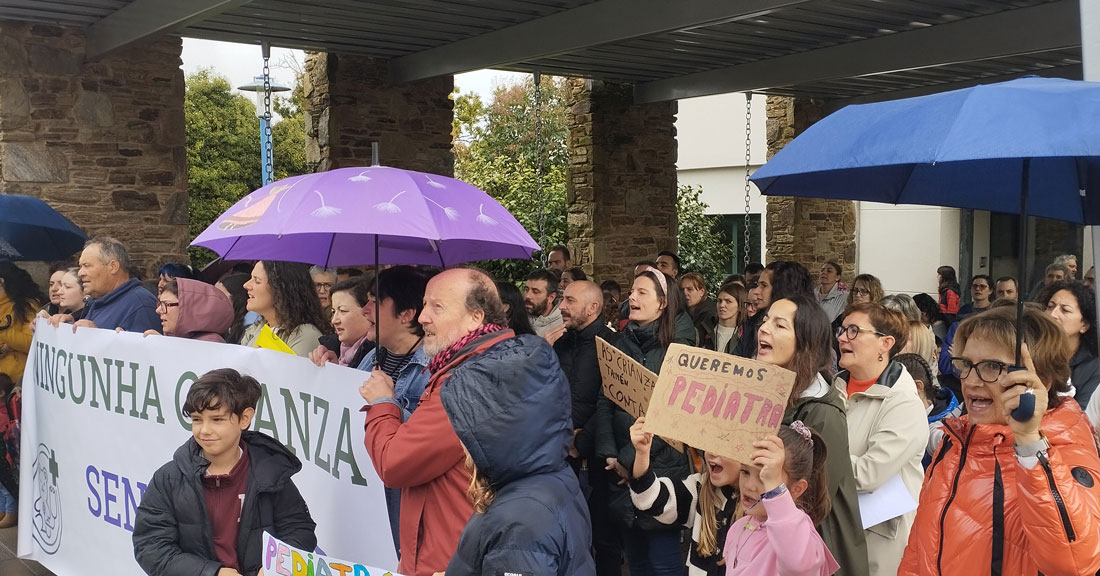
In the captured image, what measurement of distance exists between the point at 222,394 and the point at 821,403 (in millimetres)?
2036

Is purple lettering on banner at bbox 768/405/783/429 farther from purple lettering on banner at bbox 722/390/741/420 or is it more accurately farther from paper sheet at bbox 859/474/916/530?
paper sheet at bbox 859/474/916/530

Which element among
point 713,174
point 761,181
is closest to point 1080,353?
point 761,181

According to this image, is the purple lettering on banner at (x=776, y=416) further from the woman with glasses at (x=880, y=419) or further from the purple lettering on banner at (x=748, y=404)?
the woman with glasses at (x=880, y=419)

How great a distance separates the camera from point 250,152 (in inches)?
1163

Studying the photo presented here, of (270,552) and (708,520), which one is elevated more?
(708,520)

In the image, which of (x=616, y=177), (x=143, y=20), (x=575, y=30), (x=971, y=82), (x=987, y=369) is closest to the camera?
(x=987, y=369)

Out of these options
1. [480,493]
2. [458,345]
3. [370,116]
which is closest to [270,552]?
[458,345]

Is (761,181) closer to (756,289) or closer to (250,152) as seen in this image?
(756,289)

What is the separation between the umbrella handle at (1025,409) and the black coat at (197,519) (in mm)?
2297

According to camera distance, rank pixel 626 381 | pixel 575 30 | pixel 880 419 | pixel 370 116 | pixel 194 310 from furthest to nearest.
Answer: pixel 370 116 → pixel 575 30 → pixel 194 310 → pixel 626 381 → pixel 880 419

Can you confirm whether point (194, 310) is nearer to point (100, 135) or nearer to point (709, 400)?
point (709, 400)

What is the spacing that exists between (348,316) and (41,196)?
586 cm

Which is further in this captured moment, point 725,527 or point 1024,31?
point 1024,31

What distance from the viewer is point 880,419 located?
337cm
